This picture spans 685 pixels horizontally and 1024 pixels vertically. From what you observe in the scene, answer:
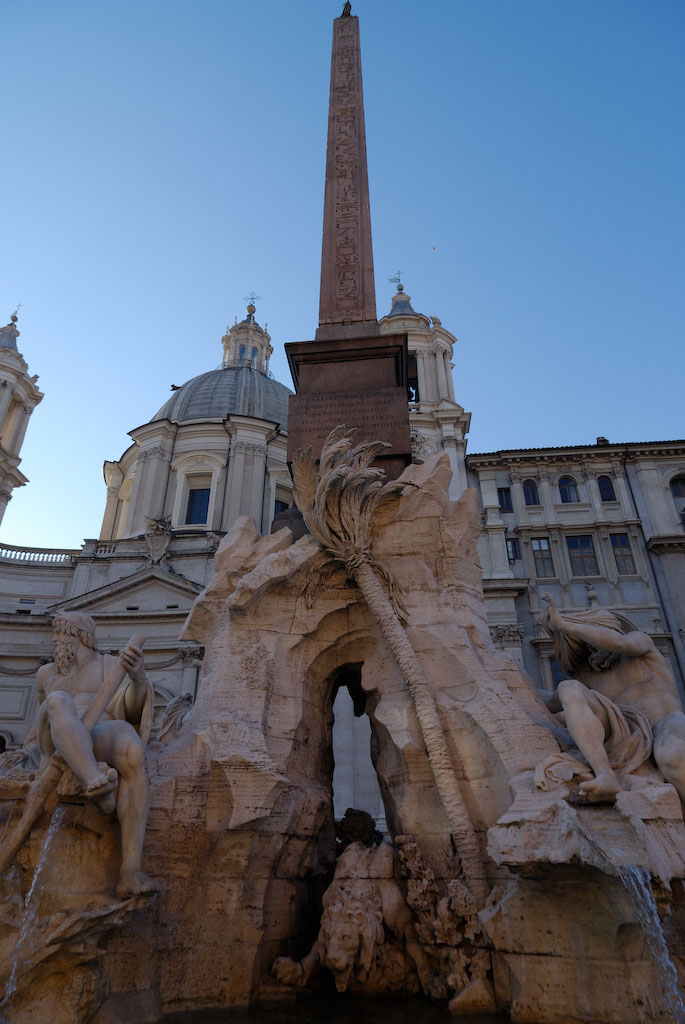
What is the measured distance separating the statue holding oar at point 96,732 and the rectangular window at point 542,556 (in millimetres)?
20905

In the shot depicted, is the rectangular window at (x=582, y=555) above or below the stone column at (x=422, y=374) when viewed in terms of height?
below

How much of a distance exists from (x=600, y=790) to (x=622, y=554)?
71.4 ft

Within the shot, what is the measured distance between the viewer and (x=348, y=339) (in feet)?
24.4

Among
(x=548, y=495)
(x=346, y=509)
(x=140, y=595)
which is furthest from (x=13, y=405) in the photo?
(x=346, y=509)

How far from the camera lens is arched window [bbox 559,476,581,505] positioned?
25439 millimetres

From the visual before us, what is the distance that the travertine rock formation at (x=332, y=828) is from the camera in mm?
3633

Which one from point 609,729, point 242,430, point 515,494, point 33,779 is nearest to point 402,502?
point 609,729

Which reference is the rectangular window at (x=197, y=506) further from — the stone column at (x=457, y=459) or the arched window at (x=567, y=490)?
the arched window at (x=567, y=490)

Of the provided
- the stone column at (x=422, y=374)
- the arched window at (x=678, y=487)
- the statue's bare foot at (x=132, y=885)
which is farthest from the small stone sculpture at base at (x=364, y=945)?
the stone column at (x=422, y=374)

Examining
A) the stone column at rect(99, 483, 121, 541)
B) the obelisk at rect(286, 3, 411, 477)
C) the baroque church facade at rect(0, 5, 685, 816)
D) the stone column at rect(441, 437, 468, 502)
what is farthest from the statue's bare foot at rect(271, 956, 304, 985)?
the stone column at rect(99, 483, 121, 541)

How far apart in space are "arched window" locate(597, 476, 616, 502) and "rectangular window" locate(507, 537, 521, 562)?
3877 mm

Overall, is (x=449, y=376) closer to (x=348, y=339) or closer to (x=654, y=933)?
(x=348, y=339)

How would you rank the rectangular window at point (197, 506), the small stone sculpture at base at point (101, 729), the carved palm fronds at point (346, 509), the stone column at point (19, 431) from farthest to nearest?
the rectangular window at point (197, 506)
the stone column at point (19, 431)
the carved palm fronds at point (346, 509)
the small stone sculpture at base at point (101, 729)

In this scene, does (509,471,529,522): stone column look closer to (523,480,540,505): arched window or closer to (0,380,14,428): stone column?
(523,480,540,505): arched window
